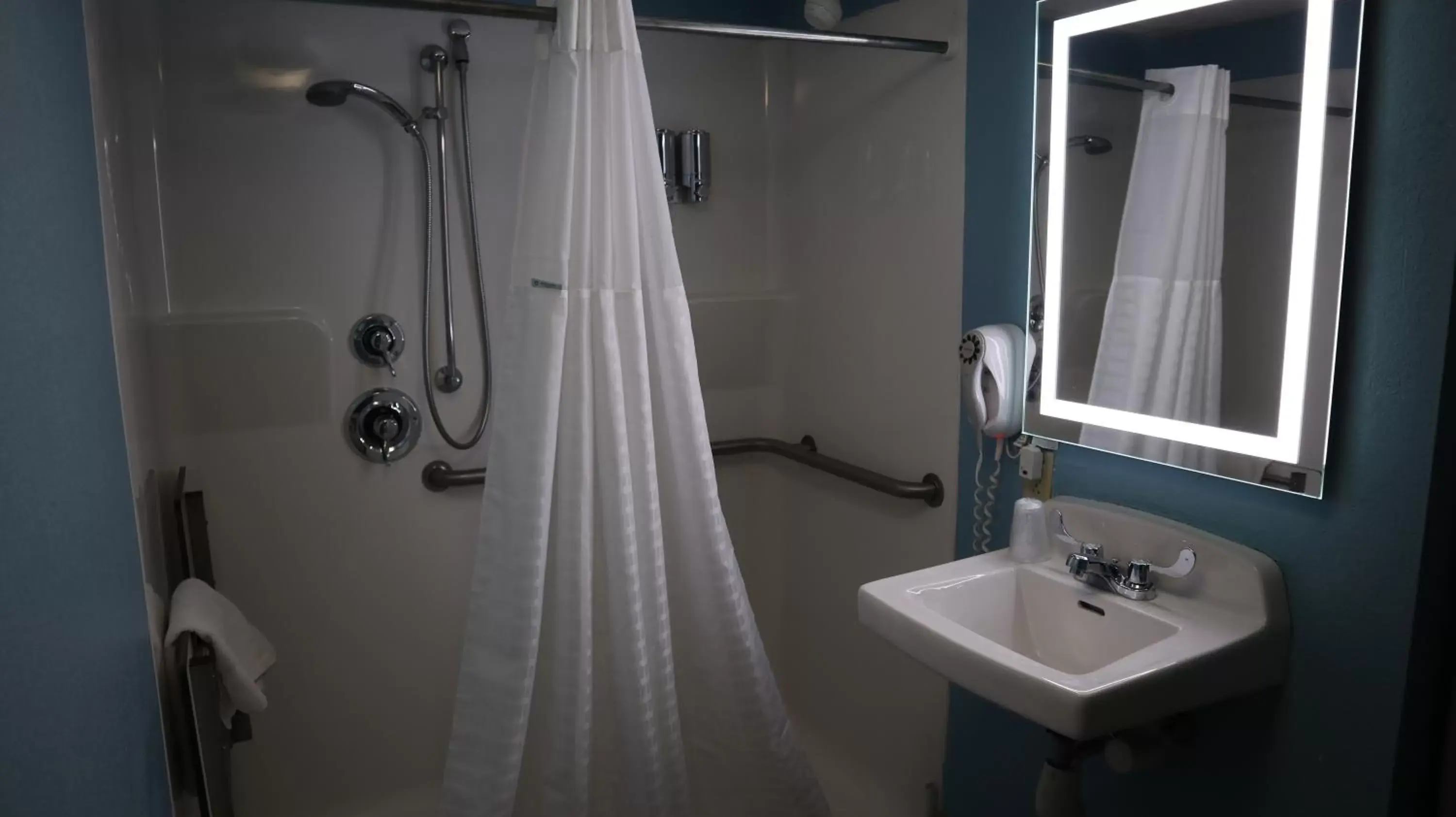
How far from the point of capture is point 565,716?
1.68m

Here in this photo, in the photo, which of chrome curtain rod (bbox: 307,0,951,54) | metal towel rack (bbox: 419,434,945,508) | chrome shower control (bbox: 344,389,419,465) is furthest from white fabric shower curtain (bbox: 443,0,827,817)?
chrome shower control (bbox: 344,389,419,465)

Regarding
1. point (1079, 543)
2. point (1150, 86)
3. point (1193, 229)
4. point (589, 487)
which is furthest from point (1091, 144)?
point (589, 487)

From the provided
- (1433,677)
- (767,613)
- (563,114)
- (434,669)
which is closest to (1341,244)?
(1433,677)

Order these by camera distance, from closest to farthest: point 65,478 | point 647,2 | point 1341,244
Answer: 1. point 65,478
2. point 1341,244
3. point 647,2

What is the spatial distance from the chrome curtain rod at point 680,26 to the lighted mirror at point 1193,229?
0.93 ft

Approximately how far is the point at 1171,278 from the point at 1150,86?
0.99 feet

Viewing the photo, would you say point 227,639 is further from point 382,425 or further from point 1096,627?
point 1096,627

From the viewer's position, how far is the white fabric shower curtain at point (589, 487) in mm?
1606

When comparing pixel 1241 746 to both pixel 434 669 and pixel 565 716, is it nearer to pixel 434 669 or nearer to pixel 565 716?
pixel 565 716

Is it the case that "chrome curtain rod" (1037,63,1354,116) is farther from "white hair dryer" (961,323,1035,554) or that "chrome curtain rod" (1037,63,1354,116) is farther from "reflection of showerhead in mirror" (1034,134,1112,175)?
"white hair dryer" (961,323,1035,554)

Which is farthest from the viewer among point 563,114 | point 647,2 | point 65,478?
point 647,2

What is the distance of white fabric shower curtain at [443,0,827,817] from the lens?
161 centimetres

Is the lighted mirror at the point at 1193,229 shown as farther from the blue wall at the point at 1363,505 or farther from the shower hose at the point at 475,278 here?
the shower hose at the point at 475,278

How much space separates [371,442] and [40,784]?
136 centimetres
